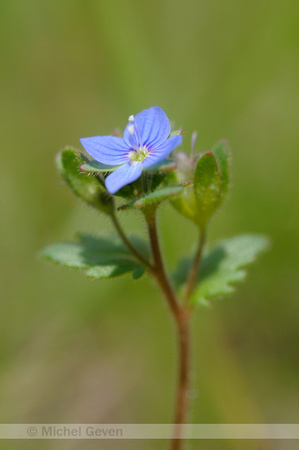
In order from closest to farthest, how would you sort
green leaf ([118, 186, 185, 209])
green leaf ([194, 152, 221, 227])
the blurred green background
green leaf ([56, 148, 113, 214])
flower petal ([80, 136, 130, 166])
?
green leaf ([118, 186, 185, 209]) < flower petal ([80, 136, 130, 166]) < green leaf ([194, 152, 221, 227]) < green leaf ([56, 148, 113, 214]) < the blurred green background

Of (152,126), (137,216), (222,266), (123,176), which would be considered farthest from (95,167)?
(137,216)

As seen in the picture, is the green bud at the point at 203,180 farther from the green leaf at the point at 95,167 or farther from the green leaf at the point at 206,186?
the green leaf at the point at 95,167

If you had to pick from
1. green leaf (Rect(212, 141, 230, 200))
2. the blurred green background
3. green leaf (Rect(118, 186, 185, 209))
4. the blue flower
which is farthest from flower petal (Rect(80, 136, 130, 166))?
the blurred green background

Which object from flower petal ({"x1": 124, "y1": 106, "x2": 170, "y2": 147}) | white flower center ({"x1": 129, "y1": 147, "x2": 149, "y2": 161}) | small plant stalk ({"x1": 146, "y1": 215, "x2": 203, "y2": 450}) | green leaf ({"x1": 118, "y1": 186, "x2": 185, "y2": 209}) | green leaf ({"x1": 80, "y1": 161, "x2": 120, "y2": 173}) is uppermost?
flower petal ({"x1": 124, "y1": 106, "x2": 170, "y2": 147})

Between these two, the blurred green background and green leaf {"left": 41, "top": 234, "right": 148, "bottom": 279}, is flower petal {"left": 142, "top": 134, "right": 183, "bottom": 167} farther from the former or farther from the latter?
the blurred green background

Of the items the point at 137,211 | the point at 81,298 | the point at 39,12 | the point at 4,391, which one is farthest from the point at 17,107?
the point at 137,211

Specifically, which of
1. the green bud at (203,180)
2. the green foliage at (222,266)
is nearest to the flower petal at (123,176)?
the green bud at (203,180)

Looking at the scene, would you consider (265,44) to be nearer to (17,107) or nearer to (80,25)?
(80,25)
